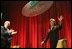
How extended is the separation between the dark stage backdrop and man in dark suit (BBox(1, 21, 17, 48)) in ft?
0.18

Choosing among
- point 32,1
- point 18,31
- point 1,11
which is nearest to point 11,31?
point 18,31

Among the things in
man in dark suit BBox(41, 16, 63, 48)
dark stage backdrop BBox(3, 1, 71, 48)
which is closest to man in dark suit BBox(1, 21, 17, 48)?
dark stage backdrop BBox(3, 1, 71, 48)

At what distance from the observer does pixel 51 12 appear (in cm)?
318

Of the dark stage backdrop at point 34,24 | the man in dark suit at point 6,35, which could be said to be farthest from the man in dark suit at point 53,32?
the man in dark suit at point 6,35

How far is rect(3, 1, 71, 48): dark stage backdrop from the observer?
3135 millimetres

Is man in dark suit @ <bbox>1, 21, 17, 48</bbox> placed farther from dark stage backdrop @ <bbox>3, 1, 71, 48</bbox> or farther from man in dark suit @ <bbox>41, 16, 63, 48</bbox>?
man in dark suit @ <bbox>41, 16, 63, 48</bbox>

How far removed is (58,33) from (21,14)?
1.91 ft

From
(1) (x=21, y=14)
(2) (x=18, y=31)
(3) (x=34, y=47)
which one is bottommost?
(3) (x=34, y=47)

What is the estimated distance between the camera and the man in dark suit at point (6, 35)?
3.11 meters

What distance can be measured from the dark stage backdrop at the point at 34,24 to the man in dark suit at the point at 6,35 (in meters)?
0.05

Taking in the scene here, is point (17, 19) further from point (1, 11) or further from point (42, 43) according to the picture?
point (42, 43)

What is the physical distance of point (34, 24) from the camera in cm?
318

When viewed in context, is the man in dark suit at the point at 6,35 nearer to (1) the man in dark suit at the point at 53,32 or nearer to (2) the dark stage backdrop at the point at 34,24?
(2) the dark stage backdrop at the point at 34,24

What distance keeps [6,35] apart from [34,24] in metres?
0.42
